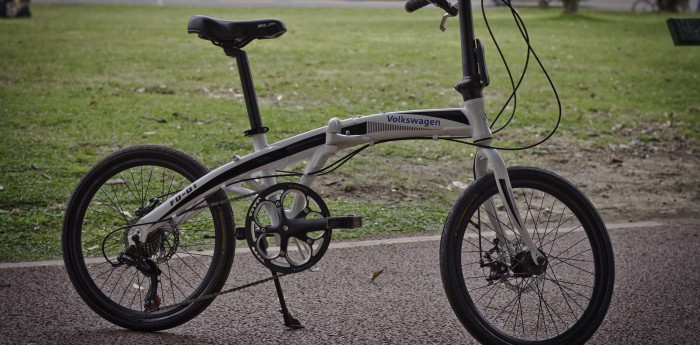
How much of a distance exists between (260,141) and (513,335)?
148 centimetres

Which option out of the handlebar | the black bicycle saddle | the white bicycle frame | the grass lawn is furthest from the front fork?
the grass lawn

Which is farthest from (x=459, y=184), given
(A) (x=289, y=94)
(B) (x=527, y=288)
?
(A) (x=289, y=94)

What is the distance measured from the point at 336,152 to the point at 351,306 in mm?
911

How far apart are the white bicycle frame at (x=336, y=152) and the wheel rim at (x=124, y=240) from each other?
0.31 feet

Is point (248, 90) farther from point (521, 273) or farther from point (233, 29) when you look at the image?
point (521, 273)

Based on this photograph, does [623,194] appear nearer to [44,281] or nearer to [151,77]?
[44,281]

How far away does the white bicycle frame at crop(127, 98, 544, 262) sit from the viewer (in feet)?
12.9

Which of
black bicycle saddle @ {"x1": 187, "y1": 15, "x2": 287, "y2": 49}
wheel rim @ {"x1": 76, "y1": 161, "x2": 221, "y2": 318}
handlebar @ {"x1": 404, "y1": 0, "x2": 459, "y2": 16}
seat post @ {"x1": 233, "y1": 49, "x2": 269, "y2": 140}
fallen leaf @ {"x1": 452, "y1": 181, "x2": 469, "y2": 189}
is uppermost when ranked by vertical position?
handlebar @ {"x1": 404, "y1": 0, "x2": 459, "y2": 16}

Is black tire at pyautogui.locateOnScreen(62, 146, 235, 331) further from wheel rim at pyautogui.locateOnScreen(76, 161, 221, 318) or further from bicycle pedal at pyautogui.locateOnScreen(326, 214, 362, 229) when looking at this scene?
bicycle pedal at pyautogui.locateOnScreen(326, 214, 362, 229)

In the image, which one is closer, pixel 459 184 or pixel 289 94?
pixel 459 184

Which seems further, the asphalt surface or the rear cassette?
the asphalt surface

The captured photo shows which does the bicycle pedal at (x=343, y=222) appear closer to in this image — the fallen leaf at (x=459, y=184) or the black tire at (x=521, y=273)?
the black tire at (x=521, y=273)

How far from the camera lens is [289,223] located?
13.3 ft

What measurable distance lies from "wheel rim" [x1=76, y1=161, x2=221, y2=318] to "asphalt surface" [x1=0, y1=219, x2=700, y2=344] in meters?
0.18
